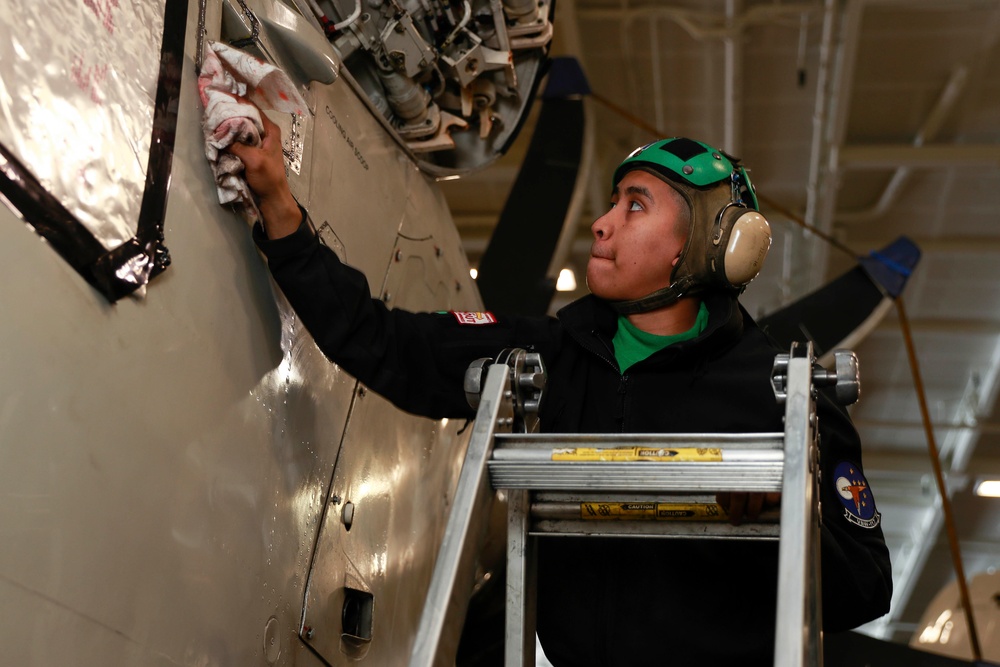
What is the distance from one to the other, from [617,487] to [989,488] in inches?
752

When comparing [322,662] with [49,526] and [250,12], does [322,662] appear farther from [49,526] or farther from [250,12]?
[250,12]

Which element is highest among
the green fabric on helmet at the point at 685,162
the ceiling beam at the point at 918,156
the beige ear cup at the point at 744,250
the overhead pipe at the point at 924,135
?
the overhead pipe at the point at 924,135

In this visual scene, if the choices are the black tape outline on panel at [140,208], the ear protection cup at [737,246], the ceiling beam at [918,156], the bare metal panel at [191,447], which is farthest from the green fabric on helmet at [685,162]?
the ceiling beam at [918,156]

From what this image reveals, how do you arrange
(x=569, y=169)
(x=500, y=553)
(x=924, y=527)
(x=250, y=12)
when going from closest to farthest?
1. (x=250, y=12)
2. (x=500, y=553)
3. (x=569, y=169)
4. (x=924, y=527)

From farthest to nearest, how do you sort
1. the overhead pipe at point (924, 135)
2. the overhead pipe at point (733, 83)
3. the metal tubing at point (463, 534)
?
the overhead pipe at point (924, 135) < the overhead pipe at point (733, 83) < the metal tubing at point (463, 534)

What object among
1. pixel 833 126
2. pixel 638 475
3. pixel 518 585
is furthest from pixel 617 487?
pixel 833 126

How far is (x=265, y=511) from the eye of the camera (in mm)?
1981

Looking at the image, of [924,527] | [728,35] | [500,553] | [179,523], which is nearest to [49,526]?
[179,523]

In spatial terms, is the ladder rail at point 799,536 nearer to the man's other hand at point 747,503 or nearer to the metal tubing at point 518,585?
the man's other hand at point 747,503

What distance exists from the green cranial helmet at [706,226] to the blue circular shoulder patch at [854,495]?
492mm

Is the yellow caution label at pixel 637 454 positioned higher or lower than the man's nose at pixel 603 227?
lower

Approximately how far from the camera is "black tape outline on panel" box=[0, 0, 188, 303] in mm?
1333

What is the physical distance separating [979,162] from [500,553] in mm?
8442

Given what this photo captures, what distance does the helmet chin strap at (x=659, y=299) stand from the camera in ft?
8.05
